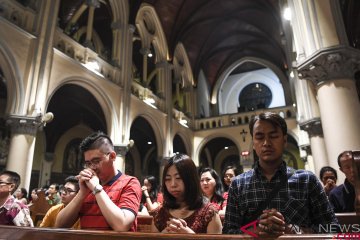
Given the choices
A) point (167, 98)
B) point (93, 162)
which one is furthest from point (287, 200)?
point (167, 98)

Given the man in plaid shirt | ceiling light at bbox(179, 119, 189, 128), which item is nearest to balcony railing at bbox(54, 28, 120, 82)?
ceiling light at bbox(179, 119, 189, 128)

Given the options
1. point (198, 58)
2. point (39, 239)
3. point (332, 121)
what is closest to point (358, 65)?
point (332, 121)

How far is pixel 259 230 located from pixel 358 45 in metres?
11.0

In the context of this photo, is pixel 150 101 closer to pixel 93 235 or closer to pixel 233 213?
pixel 233 213

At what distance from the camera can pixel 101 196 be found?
180 cm

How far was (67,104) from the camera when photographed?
14000mm

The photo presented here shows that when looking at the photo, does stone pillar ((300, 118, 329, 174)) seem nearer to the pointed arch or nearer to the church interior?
the church interior

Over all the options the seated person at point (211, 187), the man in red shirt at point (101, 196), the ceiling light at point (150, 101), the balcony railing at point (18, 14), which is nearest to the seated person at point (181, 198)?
the man in red shirt at point (101, 196)

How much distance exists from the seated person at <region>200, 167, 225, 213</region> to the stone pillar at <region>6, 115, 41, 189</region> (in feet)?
19.3

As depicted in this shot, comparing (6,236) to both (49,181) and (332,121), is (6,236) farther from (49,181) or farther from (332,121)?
(49,181)

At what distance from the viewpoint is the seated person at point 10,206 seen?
294 centimetres

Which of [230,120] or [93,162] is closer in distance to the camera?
[93,162]

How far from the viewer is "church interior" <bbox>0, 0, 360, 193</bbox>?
5.48 m

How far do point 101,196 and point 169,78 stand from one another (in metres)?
15.2
